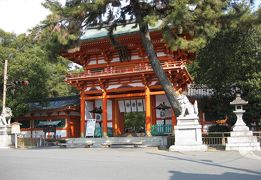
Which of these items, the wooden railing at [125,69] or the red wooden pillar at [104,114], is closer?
the wooden railing at [125,69]

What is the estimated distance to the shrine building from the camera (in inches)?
1001

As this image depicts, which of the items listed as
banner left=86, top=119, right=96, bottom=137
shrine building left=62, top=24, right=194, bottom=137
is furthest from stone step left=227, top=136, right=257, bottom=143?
banner left=86, top=119, right=96, bottom=137

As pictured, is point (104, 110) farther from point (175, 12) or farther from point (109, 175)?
point (109, 175)

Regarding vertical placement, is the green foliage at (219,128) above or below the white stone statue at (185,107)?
below

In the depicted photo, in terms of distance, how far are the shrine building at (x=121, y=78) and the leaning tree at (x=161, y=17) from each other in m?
4.91

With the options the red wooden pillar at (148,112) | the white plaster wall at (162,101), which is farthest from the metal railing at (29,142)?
the white plaster wall at (162,101)

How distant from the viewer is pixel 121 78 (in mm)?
Result: 26859

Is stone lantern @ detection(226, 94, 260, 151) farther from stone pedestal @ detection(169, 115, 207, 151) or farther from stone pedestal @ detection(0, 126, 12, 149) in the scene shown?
stone pedestal @ detection(0, 126, 12, 149)

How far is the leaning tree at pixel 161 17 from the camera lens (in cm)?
1703

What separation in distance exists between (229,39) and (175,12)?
7.75 metres

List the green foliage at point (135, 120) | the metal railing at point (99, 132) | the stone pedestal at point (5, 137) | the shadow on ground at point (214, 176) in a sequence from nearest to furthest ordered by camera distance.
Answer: the shadow on ground at point (214, 176) < the stone pedestal at point (5, 137) < the metal railing at point (99, 132) < the green foliage at point (135, 120)

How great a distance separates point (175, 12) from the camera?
16.0 metres

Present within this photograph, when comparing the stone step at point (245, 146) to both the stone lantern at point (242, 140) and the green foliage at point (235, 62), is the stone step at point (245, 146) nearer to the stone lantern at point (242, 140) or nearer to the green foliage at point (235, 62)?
the stone lantern at point (242, 140)

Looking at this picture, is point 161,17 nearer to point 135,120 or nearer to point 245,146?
point 245,146
